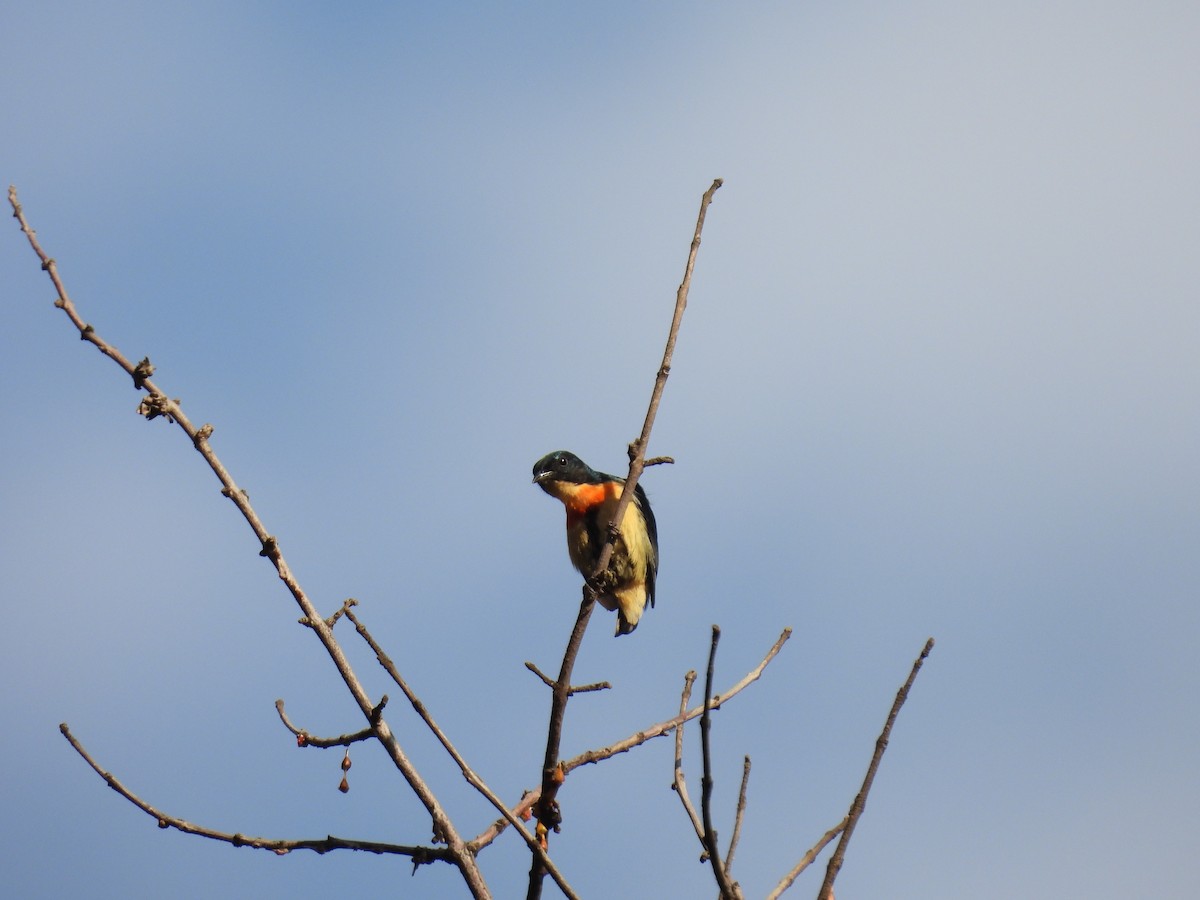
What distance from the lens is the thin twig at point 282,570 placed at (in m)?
4.01

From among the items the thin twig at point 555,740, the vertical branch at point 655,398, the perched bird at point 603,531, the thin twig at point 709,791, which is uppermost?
the perched bird at point 603,531

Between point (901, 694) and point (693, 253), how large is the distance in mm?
2101

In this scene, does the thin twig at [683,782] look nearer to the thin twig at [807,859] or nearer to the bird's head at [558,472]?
the thin twig at [807,859]

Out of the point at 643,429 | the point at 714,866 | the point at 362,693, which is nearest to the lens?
the point at 714,866

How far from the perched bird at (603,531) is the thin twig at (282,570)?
5.36 m

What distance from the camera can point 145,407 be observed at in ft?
13.3

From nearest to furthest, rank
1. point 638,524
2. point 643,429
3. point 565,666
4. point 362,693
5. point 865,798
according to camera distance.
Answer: point 865,798, point 362,693, point 565,666, point 643,429, point 638,524

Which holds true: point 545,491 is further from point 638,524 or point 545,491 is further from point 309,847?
point 309,847

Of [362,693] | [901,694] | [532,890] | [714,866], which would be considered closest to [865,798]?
[901,694]

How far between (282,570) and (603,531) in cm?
548

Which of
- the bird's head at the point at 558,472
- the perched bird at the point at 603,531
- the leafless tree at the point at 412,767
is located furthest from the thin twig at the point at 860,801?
the bird's head at the point at 558,472

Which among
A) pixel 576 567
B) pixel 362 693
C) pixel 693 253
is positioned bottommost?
pixel 362 693

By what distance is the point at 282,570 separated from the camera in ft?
13.3

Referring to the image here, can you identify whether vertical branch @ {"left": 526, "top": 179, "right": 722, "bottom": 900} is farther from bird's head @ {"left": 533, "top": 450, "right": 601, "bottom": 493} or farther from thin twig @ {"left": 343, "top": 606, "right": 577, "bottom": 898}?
bird's head @ {"left": 533, "top": 450, "right": 601, "bottom": 493}
